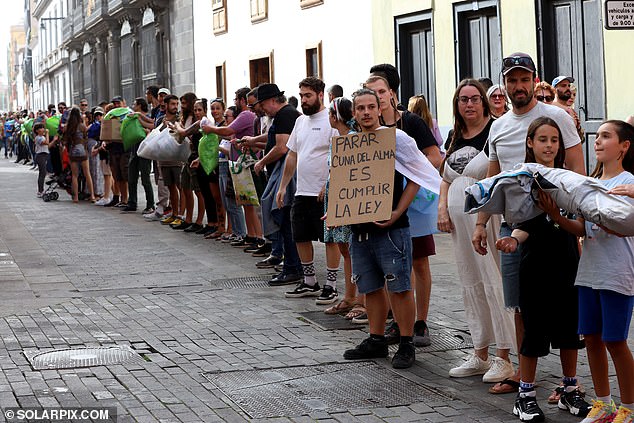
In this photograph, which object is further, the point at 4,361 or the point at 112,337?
the point at 112,337

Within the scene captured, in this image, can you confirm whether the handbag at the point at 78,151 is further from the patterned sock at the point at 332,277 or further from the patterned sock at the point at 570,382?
the patterned sock at the point at 570,382

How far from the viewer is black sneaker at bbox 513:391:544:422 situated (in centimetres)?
588

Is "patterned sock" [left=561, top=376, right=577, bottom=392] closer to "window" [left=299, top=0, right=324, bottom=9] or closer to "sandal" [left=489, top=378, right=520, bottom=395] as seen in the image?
"sandal" [left=489, top=378, right=520, bottom=395]

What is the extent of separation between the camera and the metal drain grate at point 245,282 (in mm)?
11055

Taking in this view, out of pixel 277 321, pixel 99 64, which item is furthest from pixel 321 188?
pixel 99 64

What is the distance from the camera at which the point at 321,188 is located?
32.0 feet

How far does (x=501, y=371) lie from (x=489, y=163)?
1.24m

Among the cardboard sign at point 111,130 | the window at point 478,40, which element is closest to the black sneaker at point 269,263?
the window at point 478,40

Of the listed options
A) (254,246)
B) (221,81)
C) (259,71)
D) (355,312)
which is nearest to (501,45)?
(254,246)

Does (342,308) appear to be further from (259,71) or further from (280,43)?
(259,71)

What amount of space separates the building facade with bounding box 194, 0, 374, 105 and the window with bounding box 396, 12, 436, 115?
0.89 m

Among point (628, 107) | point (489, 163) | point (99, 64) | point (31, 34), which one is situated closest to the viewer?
point (489, 163)

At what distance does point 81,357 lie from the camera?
7.73 meters

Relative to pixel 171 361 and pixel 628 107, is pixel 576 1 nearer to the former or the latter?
pixel 628 107
